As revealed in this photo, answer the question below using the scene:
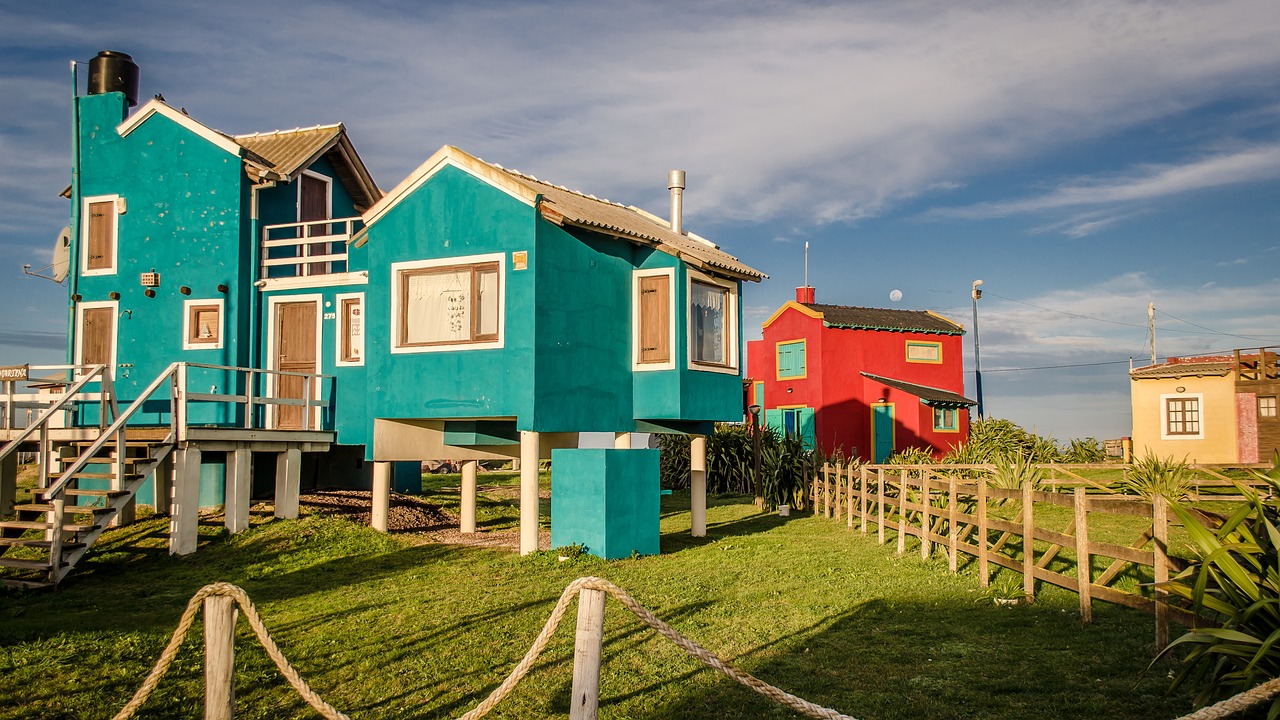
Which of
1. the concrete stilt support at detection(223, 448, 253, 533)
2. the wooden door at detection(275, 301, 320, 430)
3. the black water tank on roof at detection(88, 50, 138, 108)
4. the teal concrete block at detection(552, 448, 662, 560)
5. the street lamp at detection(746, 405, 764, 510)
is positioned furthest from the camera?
the street lamp at detection(746, 405, 764, 510)

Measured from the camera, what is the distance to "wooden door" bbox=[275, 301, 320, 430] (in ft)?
66.0

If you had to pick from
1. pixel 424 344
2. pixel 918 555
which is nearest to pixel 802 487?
pixel 918 555

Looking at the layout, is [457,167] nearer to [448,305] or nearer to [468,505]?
[448,305]

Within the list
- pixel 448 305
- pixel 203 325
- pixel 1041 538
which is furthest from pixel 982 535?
pixel 203 325

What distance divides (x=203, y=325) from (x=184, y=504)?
19.4 feet

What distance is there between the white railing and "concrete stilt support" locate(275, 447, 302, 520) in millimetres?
4001

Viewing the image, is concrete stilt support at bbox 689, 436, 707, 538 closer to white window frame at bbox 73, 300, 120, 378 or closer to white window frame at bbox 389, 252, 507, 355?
white window frame at bbox 389, 252, 507, 355

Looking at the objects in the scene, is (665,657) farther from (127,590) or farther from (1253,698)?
(127,590)

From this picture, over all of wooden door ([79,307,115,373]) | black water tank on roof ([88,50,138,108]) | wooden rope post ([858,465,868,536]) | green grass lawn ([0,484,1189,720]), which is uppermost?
black water tank on roof ([88,50,138,108])

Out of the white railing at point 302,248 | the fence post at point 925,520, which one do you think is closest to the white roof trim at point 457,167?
the white railing at point 302,248

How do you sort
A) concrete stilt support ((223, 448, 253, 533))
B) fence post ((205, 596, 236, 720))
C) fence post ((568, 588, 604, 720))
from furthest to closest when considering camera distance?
1. concrete stilt support ((223, 448, 253, 533))
2. fence post ((205, 596, 236, 720))
3. fence post ((568, 588, 604, 720))

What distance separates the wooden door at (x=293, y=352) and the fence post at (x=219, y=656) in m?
13.9

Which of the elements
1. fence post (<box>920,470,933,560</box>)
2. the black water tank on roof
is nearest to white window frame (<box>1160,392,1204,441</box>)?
fence post (<box>920,470,933,560</box>)

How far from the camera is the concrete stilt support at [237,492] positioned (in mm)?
16984
